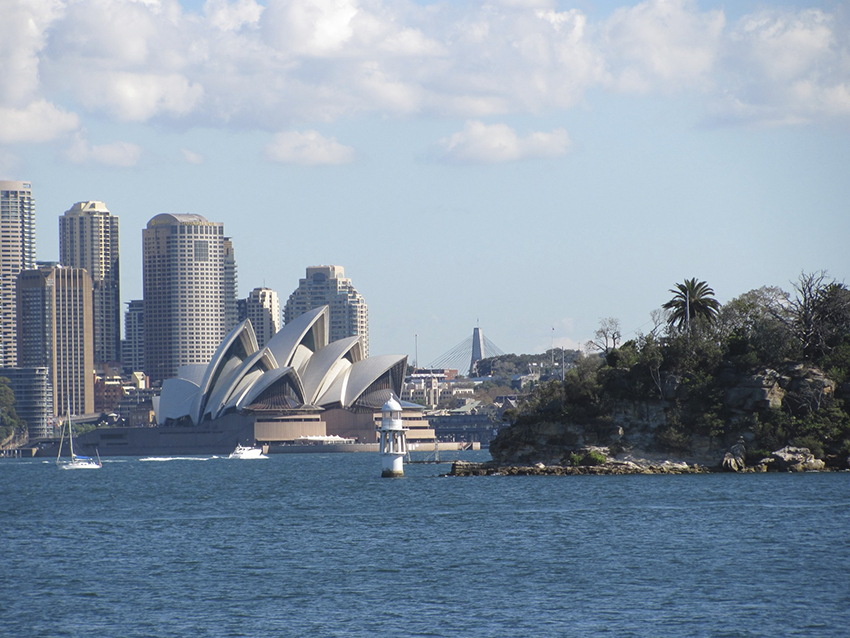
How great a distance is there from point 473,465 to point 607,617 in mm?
52010

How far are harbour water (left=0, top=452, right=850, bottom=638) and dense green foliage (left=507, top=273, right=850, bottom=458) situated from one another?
6022 mm

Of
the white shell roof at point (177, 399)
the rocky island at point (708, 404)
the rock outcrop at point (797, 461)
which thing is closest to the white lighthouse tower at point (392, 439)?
the rocky island at point (708, 404)

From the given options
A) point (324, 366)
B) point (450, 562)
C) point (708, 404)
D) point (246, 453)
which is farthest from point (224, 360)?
point (450, 562)

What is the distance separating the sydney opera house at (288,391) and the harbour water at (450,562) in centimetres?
8817

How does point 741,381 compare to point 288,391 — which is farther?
point 288,391

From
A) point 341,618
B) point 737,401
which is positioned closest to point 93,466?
point 737,401

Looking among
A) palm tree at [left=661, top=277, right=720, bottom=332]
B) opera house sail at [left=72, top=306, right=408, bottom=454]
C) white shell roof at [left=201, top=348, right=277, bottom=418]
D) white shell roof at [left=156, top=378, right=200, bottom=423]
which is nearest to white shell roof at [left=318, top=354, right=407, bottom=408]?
opera house sail at [left=72, top=306, right=408, bottom=454]

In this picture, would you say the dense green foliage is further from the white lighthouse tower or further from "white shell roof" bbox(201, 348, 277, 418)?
"white shell roof" bbox(201, 348, 277, 418)

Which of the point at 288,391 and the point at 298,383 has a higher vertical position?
the point at 298,383

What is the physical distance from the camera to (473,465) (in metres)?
80.9

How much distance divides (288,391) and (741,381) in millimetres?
90754

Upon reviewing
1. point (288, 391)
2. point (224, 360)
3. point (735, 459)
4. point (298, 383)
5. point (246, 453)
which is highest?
point (224, 360)

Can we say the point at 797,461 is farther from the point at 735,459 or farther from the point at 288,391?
the point at 288,391

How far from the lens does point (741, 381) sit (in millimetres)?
74000
